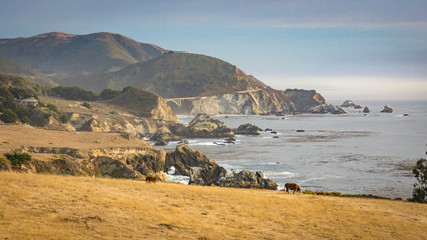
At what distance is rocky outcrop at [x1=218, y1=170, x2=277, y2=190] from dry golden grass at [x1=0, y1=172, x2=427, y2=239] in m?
17.7

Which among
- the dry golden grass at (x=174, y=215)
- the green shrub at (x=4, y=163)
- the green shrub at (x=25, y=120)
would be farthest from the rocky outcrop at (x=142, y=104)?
the dry golden grass at (x=174, y=215)

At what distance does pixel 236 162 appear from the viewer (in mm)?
65250

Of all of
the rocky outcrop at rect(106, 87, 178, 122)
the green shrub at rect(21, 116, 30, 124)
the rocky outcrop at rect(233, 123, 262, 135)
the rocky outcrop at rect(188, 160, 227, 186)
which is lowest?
the rocky outcrop at rect(188, 160, 227, 186)

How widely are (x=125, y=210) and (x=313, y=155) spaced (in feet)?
204

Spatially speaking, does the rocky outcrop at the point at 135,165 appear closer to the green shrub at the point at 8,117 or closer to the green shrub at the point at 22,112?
the green shrub at the point at 8,117

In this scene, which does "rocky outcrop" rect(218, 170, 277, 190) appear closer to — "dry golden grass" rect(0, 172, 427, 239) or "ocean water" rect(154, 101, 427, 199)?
"ocean water" rect(154, 101, 427, 199)

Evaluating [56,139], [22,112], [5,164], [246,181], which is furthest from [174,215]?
[22,112]

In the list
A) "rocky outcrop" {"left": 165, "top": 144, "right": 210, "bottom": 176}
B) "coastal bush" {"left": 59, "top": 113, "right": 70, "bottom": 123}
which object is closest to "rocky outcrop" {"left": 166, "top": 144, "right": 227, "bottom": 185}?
"rocky outcrop" {"left": 165, "top": 144, "right": 210, "bottom": 176}

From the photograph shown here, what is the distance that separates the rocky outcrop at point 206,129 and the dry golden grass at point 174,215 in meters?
84.0

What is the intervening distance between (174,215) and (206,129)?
93623mm

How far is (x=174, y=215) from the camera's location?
17.4 m

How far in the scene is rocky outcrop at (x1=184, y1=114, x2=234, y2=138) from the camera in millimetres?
109125

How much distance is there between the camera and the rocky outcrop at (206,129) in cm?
10912

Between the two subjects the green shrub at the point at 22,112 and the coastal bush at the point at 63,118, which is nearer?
the green shrub at the point at 22,112
